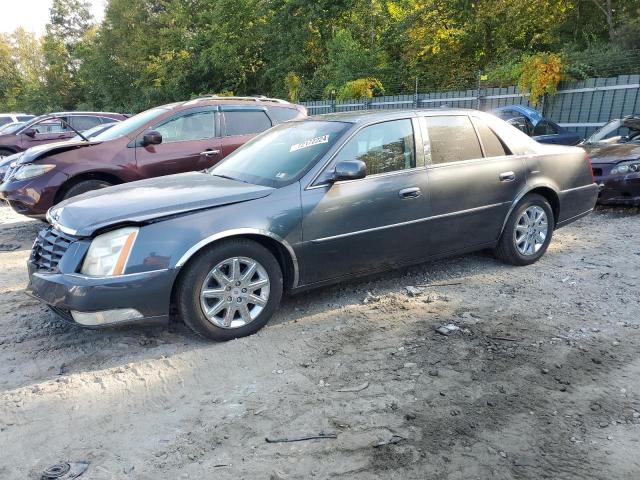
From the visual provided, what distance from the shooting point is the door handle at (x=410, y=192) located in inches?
172

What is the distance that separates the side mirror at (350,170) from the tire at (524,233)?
6.35 ft

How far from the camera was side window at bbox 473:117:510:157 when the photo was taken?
498 cm

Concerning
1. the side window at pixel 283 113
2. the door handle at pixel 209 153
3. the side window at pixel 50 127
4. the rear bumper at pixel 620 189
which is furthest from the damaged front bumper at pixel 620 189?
the side window at pixel 50 127

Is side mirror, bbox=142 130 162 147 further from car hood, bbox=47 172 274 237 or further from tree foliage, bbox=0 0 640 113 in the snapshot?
tree foliage, bbox=0 0 640 113

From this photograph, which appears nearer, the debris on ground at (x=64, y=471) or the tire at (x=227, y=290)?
the debris on ground at (x=64, y=471)

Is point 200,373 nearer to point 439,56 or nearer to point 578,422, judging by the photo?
point 578,422

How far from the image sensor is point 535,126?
10.2 m

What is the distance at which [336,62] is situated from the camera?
22469 millimetres

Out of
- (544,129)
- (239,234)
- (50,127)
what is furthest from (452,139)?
(50,127)

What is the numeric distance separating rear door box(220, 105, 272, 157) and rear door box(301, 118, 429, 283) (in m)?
3.39

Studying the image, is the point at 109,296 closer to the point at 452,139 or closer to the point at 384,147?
the point at 384,147

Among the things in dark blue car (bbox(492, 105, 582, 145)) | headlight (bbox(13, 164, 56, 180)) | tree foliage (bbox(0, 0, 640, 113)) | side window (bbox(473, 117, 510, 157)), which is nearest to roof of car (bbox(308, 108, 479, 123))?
side window (bbox(473, 117, 510, 157))

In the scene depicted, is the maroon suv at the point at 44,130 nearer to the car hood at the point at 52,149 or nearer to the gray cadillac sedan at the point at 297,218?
the car hood at the point at 52,149

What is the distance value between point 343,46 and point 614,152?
1652cm
